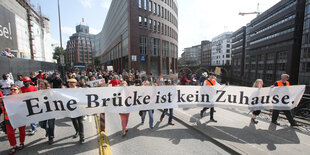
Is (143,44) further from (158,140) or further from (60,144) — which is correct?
(60,144)

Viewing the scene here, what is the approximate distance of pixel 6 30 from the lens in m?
16.8

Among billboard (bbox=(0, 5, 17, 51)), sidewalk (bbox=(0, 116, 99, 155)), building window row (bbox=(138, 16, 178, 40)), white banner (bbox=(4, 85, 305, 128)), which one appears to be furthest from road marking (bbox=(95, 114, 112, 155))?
building window row (bbox=(138, 16, 178, 40))

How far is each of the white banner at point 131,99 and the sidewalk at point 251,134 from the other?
77 cm

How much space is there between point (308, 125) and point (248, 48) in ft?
229

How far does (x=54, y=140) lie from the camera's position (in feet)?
14.6

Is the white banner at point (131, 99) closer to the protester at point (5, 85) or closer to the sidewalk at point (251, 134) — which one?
the sidewalk at point (251, 134)

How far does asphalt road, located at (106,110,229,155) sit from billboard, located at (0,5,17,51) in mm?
19280

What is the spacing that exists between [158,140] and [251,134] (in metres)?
3.09

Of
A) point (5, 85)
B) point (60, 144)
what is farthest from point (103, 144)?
point (5, 85)

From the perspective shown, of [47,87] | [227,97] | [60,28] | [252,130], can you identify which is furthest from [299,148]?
[60,28]

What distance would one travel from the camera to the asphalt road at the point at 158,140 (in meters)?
3.92

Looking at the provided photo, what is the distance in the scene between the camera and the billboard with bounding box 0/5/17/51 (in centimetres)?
1585

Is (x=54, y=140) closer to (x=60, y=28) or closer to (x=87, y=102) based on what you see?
(x=87, y=102)

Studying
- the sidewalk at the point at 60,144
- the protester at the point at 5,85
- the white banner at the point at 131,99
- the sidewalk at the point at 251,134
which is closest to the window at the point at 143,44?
the protester at the point at 5,85
